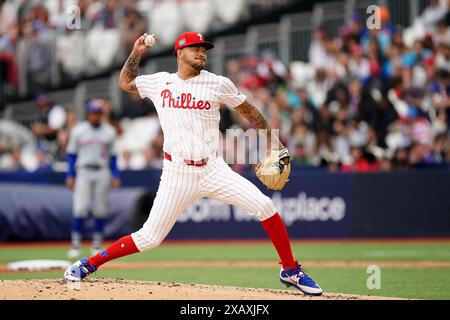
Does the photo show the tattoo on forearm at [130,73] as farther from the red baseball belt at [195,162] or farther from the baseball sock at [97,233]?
the baseball sock at [97,233]

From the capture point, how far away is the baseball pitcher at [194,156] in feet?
25.3

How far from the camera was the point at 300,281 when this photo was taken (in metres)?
7.84

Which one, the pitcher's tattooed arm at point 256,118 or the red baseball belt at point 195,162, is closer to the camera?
the red baseball belt at point 195,162

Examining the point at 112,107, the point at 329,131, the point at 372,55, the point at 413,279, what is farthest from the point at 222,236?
the point at 413,279

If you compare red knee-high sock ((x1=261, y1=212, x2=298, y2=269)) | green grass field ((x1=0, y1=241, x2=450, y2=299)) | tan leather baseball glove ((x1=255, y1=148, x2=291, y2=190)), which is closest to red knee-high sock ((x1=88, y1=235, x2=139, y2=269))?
red knee-high sock ((x1=261, y1=212, x2=298, y2=269))

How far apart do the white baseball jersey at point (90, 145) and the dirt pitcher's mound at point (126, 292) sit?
652cm

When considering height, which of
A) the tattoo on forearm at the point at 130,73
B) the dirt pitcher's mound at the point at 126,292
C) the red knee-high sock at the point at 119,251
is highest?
the tattoo on forearm at the point at 130,73

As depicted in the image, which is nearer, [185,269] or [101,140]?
[185,269]

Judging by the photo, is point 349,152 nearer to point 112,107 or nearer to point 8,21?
point 112,107

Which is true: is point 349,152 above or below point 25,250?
above

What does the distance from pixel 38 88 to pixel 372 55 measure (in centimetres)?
909

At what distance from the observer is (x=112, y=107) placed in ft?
73.5

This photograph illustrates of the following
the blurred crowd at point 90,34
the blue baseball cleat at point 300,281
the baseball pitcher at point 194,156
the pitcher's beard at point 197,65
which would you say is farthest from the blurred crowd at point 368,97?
the pitcher's beard at point 197,65
